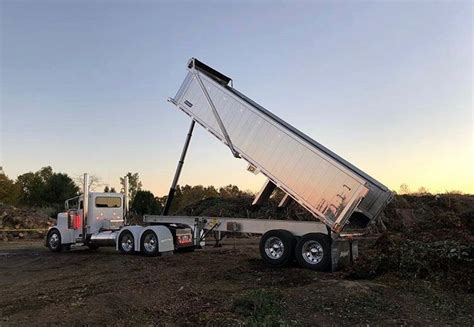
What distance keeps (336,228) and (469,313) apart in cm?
438

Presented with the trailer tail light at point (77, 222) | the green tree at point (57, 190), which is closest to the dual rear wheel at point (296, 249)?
the trailer tail light at point (77, 222)

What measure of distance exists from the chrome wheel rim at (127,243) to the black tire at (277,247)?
5.60 meters

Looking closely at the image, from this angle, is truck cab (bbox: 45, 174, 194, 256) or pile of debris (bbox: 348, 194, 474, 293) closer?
pile of debris (bbox: 348, 194, 474, 293)

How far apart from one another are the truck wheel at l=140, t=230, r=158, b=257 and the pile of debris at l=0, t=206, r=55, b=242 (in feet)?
55.5

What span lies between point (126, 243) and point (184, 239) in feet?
7.04

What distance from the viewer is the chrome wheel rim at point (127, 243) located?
1680 cm

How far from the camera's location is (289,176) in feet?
43.5

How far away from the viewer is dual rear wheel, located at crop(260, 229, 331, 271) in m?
12.4

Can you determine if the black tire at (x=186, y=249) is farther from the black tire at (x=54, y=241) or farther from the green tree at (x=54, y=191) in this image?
the green tree at (x=54, y=191)

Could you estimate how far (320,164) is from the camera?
12688 mm

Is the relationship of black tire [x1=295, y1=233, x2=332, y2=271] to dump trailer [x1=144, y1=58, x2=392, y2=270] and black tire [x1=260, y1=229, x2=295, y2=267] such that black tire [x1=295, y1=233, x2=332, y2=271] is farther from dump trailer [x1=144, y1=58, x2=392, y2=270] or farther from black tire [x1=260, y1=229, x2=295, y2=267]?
black tire [x1=260, y1=229, x2=295, y2=267]

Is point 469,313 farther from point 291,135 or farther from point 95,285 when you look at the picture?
point 95,285

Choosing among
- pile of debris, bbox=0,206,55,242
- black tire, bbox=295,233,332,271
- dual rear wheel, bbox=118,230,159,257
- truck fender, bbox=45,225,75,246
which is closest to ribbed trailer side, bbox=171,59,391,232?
black tire, bbox=295,233,332,271

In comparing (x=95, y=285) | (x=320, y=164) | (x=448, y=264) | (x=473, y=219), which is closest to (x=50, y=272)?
(x=95, y=285)
